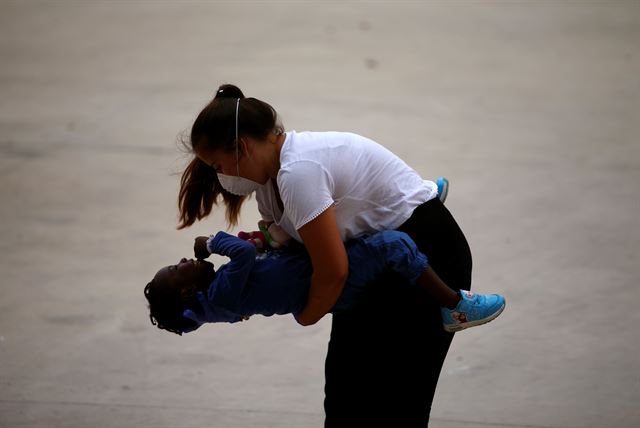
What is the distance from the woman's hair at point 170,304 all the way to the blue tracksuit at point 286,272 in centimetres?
10

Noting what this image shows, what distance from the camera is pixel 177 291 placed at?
2.52m

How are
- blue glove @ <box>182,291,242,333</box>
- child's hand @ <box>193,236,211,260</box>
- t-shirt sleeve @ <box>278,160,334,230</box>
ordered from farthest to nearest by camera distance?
1. child's hand @ <box>193,236,211,260</box>
2. blue glove @ <box>182,291,242,333</box>
3. t-shirt sleeve @ <box>278,160,334,230</box>

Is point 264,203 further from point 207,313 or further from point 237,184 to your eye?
point 207,313

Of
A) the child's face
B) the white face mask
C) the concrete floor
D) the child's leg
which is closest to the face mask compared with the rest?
the white face mask

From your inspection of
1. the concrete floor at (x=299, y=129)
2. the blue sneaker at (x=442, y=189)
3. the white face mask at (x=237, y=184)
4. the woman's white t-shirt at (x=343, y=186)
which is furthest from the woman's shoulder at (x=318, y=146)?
the concrete floor at (x=299, y=129)

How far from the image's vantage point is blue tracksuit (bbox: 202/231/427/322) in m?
2.38

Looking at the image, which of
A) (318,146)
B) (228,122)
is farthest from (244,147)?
(318,146)

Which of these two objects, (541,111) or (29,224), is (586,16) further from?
(29,224)

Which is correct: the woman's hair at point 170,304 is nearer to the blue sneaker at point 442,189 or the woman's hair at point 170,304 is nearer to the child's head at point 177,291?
the child's head at point 177,291

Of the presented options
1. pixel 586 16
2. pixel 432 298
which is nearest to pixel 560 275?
pixel 432 298

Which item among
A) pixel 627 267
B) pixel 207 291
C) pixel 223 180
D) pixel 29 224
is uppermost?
pixel 223 180

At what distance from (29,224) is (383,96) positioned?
3.06 meters

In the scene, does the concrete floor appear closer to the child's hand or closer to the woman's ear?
the child's hand

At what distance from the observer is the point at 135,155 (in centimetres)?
615
